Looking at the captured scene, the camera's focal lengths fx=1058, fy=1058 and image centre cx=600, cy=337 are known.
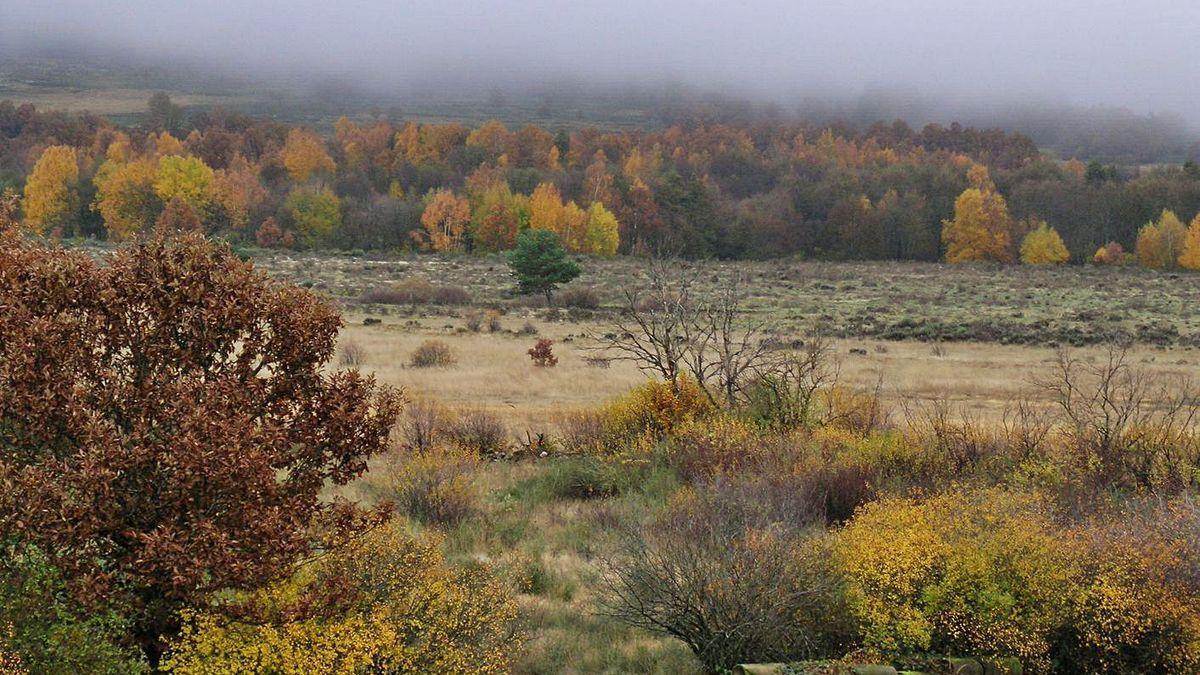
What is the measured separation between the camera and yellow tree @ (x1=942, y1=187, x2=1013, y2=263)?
9031cm

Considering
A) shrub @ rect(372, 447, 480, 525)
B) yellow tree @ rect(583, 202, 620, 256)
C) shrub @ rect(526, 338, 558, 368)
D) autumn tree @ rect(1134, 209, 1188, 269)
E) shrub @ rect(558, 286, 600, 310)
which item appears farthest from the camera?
yellow tree @ rect(583, 202, 620, 256)

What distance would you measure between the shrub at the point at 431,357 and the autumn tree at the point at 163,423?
2055 cm

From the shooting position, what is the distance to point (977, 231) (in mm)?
91062

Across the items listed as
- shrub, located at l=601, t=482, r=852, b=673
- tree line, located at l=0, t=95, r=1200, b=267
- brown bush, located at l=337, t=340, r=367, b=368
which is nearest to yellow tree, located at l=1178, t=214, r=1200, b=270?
tree line, located at l=0, t=95, r=1200, b=267

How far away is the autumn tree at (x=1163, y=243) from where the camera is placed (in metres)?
82.3

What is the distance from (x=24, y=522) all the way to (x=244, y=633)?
1481 millimetres

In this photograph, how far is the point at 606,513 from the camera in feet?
40.3

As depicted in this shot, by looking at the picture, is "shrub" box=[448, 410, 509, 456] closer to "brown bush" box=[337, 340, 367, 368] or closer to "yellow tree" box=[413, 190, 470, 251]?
"brown bush" box=[337, 340, 367, 368]

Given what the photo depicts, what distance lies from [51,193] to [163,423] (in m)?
90.5

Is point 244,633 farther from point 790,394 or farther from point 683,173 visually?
point 683,173

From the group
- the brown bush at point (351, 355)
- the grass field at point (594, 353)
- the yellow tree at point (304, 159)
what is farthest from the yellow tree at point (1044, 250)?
the brown bush at point (351, 355)

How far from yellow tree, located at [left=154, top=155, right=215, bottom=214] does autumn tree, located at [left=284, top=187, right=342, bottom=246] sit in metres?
6.89

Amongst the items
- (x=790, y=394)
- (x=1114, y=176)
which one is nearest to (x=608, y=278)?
(x=790, y=394)

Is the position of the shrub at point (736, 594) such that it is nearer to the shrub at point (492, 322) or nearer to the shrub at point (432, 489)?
the shrub at point (432, 489)
